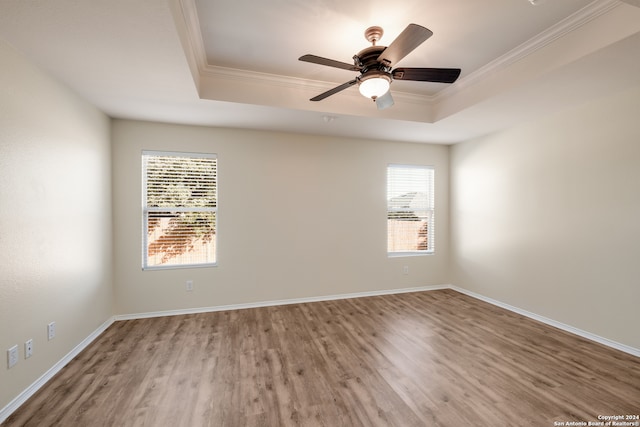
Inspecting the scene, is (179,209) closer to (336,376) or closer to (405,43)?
(336,376)

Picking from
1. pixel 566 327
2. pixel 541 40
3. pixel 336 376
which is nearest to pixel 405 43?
pixel 541 40

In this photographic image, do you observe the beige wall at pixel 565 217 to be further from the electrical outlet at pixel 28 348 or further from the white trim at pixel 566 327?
the electrical outlet at pixel 28 348

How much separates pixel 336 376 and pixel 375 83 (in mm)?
2307

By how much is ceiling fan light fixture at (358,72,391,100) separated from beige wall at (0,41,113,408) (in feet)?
7.95

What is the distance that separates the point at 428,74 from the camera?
1936 millimetres

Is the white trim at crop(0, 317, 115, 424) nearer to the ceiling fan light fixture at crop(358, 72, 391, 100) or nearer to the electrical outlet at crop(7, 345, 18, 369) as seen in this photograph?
the electrical outlet at crop(7, 345, 18, 369)

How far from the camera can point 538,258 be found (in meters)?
3.40

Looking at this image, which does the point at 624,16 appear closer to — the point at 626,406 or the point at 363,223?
the point at 626,406

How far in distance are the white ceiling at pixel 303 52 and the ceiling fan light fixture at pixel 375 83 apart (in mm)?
490

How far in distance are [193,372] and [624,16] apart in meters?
4.10

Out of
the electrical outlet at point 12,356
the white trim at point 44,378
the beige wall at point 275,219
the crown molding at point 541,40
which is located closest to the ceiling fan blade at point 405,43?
the crown molding at point 541,40

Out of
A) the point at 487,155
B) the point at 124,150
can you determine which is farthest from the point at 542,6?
the point at 124,150

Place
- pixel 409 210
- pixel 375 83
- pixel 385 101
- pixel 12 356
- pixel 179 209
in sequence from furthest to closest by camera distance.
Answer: pixel 409 210
pixel 179 209
pixel 385 101
pixel 375 83
pixel 12 356

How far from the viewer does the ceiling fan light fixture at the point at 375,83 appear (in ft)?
6.41
